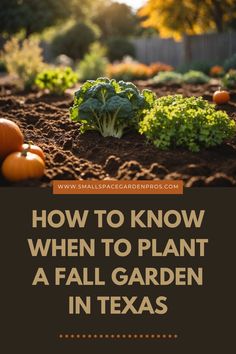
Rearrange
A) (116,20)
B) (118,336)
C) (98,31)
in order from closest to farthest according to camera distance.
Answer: (118,336)
(98,31)
(116,20)

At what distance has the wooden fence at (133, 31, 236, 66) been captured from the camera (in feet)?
82.2

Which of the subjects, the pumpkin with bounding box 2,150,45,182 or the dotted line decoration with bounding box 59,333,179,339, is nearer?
the dotted line decoration with bounding box 59,333,179,339

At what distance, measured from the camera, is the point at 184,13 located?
22.8 m

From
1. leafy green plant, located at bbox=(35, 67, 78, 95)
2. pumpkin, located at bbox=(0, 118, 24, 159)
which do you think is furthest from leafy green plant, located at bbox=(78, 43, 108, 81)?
pumpkin, located at bbox=(0, 118, 24, 159)

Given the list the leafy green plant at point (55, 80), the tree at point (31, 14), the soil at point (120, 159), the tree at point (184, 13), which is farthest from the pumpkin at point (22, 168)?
the tree at point (31, 14)

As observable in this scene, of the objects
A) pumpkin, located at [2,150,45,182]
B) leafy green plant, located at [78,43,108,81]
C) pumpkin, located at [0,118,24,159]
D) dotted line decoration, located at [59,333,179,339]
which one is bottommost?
leafy green plant, located at [78,43,108,81]

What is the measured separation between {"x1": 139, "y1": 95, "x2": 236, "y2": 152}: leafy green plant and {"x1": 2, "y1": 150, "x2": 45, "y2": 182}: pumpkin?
51.8 inches

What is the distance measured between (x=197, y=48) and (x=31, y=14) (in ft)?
42.3

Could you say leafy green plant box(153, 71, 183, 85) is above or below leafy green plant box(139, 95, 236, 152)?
below

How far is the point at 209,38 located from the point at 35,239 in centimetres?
2344

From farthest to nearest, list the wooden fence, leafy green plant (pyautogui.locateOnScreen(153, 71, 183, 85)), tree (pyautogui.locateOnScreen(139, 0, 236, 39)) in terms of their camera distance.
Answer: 1. the wooden fence
2. tree (pyautogui.locateOnScreen(139, 0, 236, 39))
3. leafy green plant (pyautogui.locateOnScreen(153, 71, 183, 85))

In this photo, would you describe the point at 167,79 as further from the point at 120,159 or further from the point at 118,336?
the point at 118,336

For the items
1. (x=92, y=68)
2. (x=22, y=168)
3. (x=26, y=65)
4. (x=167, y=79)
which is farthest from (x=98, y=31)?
(x=22, y=168)

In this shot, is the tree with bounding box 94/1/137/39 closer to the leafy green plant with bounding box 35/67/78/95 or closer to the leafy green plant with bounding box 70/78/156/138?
the leafy green plant with bounding box 35/67/78/95
